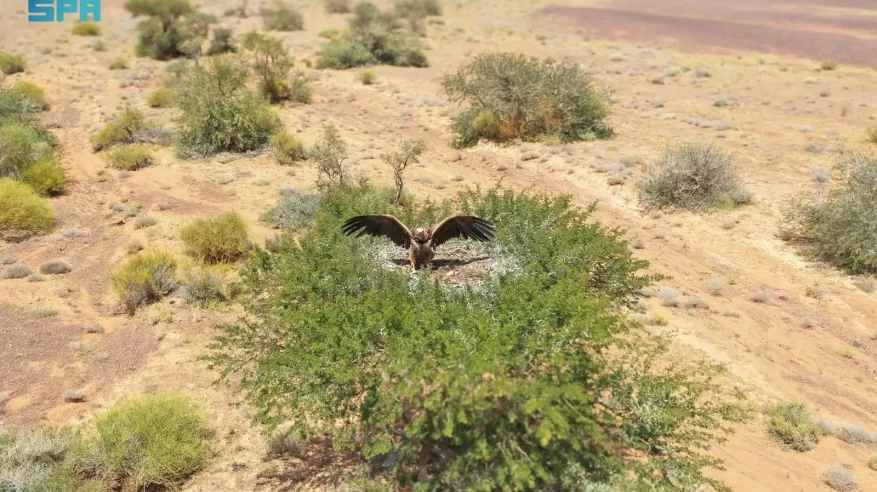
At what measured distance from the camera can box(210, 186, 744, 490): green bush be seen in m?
4.90

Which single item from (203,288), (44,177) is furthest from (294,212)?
(44,177)

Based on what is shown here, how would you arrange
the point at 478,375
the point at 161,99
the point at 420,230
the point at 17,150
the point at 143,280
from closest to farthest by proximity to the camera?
the point at 478,375 < the point at 420,230 < the point at 143,280 < the point at 17,150 < the point at 161,99

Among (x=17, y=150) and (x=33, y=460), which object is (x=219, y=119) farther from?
(x=33, y=460)

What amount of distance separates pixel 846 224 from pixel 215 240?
13.3 meters

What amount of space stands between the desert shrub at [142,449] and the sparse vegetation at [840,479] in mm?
7540

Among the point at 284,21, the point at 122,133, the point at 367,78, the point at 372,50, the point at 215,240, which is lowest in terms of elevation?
the point at 215,240

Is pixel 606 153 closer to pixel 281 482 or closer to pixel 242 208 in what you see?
pixel 242 208

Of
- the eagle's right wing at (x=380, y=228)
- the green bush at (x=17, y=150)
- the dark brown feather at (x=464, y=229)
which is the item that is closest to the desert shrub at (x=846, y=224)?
the dark brown feather at (x=464, y=229)

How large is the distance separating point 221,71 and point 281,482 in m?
16.7

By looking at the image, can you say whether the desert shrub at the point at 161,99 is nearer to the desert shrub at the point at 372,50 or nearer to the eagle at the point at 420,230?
the desert shrub at the point at 372,50

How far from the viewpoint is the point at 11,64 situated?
1061 inches

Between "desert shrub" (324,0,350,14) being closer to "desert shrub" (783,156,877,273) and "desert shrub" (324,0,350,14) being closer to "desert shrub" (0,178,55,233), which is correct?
"desert shrub" (0,178,55,233)

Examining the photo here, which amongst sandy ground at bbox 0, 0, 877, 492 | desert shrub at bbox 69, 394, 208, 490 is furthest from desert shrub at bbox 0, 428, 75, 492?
sandy ground at bbox 0, 0, 877, 492

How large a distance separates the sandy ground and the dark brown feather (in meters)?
3.12
